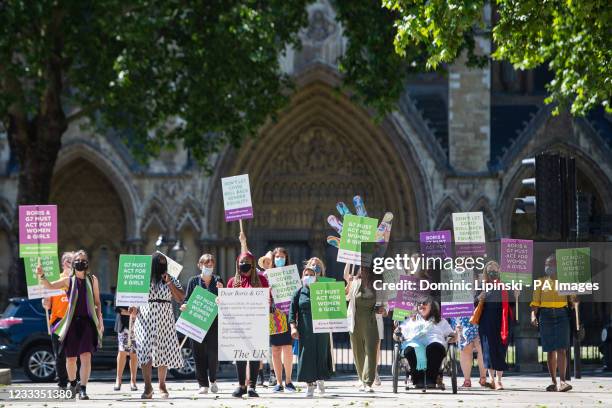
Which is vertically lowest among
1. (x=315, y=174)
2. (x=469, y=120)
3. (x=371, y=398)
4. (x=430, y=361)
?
(x=371, y=398)

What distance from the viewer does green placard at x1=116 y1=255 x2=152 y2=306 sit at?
50.9 feet

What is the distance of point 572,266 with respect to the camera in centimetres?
1666

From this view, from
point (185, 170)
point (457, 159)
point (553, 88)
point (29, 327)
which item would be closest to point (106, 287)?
point (185, 170)

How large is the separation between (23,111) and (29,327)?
4.67m

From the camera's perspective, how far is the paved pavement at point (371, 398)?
14.3 m

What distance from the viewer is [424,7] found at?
16.5m

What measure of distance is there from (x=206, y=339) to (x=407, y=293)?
255cm

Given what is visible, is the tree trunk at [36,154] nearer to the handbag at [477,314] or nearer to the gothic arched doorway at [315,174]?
the gothic arched doorway at [315,174]

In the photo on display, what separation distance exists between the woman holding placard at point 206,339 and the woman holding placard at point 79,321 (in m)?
1.07

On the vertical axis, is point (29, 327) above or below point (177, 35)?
below

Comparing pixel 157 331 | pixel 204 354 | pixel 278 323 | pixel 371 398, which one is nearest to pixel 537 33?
pixel 278 323

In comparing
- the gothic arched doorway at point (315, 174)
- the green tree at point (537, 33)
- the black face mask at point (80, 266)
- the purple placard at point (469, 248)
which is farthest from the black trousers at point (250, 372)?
the gothic arched doorway at point (315, 174)

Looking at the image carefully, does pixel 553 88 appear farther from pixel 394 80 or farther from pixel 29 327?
pixel 29 327

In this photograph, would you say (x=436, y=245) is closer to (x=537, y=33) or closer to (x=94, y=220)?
(x=537, y=33)
